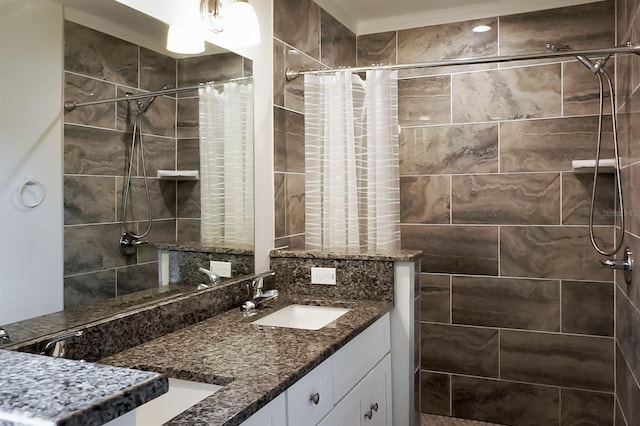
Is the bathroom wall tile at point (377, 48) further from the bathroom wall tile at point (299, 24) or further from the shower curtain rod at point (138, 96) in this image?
the shower curtain rod at point (138, 96)

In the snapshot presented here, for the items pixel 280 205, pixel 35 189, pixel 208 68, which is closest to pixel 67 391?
pixel 35 189

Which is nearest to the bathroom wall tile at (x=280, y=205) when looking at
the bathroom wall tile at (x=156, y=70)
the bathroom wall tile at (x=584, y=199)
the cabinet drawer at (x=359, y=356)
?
the cabinet drawer at (x=359, y=356)

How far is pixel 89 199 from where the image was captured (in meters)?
1.50

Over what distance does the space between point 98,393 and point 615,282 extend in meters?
2.92

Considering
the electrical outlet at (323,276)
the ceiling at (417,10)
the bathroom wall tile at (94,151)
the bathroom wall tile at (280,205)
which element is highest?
the ceiling at (417,10)

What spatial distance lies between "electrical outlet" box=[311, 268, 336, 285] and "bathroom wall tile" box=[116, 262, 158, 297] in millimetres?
860

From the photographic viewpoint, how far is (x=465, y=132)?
3199 mm

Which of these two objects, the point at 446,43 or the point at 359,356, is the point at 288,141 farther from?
the point at 446,43

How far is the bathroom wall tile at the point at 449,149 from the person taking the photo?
10.3 feet

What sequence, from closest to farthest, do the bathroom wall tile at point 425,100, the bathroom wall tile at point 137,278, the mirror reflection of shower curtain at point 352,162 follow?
the bathroom wall tile at point 137,278 → the mirror reflection of shower curtain at point 352,162 → the bathroom wall tile at point 425,100

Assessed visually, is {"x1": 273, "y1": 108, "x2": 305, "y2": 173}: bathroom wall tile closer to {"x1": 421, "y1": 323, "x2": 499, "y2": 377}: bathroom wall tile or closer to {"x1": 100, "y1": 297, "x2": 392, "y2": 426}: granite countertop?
{"x1": 100, "y1": 297, "x2": 392, "y2": 426}: granite countertop

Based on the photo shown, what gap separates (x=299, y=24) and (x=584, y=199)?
75.2 inches

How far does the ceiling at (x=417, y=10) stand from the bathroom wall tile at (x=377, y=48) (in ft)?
0.16

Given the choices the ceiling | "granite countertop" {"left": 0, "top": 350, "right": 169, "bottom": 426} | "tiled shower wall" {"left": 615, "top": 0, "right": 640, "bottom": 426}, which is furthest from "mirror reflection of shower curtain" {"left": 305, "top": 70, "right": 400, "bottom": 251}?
"granite countertop" {"left": 0, "top": 350, "right": 169, "bottom": 426}
